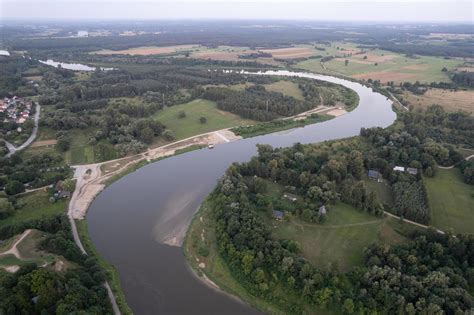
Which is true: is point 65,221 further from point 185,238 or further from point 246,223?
point 246,223

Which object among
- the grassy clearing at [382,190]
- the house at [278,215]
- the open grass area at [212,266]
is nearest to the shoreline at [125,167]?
the open grass area at [212,266]

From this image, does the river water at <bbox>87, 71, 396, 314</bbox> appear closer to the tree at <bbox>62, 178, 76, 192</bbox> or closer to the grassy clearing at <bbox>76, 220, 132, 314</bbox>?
the grassy clearing at <bbox>76, 220, 132, 314</bbox>

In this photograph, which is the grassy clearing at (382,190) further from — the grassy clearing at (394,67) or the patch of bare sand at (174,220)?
the grassy clearing at (394,67)

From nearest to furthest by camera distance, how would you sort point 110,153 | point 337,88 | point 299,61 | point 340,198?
point 340,198
point 110,153
point 337,88
point 299,61

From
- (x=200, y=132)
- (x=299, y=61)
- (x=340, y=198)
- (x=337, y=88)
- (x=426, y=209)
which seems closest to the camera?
(x=426, y=209)

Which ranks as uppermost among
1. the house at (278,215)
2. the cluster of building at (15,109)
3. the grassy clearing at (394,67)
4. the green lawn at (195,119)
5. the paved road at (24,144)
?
the grassy clearing at (394,67)

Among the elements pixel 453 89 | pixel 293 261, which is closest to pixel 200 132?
pixel 293 261

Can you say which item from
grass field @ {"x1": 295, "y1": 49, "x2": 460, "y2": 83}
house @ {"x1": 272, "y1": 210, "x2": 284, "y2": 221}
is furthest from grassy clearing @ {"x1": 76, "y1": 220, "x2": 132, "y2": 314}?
grass field @ {"x1": 295, "y1": 49, "x2": 460, "y2": 83}
